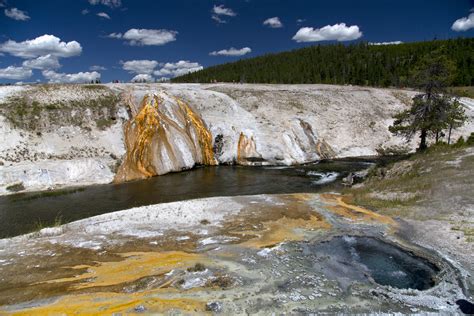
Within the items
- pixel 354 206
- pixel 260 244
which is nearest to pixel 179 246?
pixel 260 244

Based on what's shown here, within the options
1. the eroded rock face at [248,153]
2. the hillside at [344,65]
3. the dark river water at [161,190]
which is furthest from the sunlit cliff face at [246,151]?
the hillside at [344,65]

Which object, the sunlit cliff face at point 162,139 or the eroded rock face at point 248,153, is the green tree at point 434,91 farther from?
the sunlit cliff face at point 162,139

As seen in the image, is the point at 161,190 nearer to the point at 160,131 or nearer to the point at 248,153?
the point at 160,131

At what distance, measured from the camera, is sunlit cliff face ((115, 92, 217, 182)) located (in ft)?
120

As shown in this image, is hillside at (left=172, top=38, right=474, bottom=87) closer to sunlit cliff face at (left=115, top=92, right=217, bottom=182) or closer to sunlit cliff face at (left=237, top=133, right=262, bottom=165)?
sunlit cliff face at (left=237, top=133, right=262, bottom=165)

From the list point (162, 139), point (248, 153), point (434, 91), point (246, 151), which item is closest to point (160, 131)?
point (162, 139)

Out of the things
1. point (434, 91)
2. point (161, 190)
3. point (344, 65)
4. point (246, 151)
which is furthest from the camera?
point (344, 65)

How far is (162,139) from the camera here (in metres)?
38.0

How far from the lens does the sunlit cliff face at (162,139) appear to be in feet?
120

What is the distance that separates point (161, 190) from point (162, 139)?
9.10 m

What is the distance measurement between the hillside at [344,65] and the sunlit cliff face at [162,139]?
2178 inches

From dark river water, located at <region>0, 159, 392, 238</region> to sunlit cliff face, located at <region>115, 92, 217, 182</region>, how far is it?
1644mm

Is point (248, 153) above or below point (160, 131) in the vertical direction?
below

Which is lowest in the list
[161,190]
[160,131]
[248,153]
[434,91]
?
[161,190]
